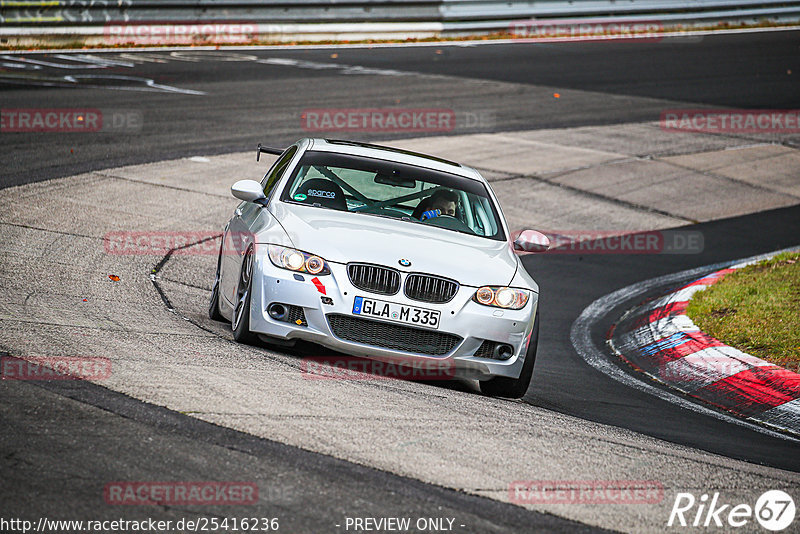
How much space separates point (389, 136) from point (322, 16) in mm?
10105

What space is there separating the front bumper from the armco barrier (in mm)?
17885

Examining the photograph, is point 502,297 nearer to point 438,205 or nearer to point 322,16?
point 438,205

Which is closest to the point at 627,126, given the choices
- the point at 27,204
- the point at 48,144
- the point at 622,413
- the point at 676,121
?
the point at 676,121

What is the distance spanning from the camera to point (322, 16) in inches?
1057

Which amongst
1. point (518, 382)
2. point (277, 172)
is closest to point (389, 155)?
point (277, 172)

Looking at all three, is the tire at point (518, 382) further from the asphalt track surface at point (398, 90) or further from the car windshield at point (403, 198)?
the asphalt track surface at point (398, 90)

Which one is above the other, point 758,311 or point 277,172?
point 277,172

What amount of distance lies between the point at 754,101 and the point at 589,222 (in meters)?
10.4

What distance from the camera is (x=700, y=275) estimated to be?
12164 millimetres

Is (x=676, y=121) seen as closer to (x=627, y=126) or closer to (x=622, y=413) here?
(x=627, y=126)

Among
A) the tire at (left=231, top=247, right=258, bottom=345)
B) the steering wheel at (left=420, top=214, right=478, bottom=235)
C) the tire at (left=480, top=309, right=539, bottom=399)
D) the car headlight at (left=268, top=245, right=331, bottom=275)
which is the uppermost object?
the steering wheel at (left=420, top=214, right=478, bottom=235)

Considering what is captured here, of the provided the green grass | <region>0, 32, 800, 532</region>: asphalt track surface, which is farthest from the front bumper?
the green grass

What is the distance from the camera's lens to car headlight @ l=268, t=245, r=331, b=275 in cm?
679

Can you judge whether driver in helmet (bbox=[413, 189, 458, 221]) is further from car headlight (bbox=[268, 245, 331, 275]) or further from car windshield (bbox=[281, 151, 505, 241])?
car headlight (bbox=[268, 245, 331, 275])
